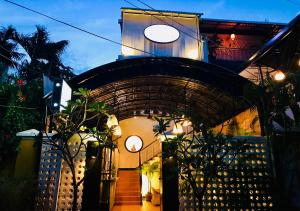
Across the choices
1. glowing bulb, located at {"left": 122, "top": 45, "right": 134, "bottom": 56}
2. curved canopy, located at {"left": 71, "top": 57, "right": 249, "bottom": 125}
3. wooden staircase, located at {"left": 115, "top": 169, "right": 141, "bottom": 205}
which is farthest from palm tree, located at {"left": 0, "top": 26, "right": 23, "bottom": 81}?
wooden staircase, located at {"left": 115, "top": 169, "right": 141, "bottom": 205}

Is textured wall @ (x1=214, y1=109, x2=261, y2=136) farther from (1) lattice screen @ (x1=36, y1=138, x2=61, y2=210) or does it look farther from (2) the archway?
(1) lattice screen @ (x1=36, y1=138, x2=61, y2=210)

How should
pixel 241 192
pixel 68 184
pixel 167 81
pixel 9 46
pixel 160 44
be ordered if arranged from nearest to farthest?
pixel 241 192 → pixel 68 184 → pixel 167 81 → pixel 160 44 → pixel 9 46

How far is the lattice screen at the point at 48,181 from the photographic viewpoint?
693 centimetres

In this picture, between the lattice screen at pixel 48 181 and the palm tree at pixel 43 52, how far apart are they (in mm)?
11716

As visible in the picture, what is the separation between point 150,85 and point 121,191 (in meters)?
6.97

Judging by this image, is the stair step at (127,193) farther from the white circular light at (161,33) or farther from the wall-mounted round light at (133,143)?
the white circular light at (161,33)

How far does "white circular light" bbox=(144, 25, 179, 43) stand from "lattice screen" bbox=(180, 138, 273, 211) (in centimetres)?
848

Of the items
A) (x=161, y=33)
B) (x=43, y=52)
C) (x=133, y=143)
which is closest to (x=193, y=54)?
(x=161, y=33)

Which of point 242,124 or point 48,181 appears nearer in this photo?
point 48,181

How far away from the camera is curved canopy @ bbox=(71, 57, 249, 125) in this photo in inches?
338

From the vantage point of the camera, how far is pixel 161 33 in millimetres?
13578

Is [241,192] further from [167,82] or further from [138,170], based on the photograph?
[138,170]

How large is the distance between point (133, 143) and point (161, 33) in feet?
30.8

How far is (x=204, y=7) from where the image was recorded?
14.7m
